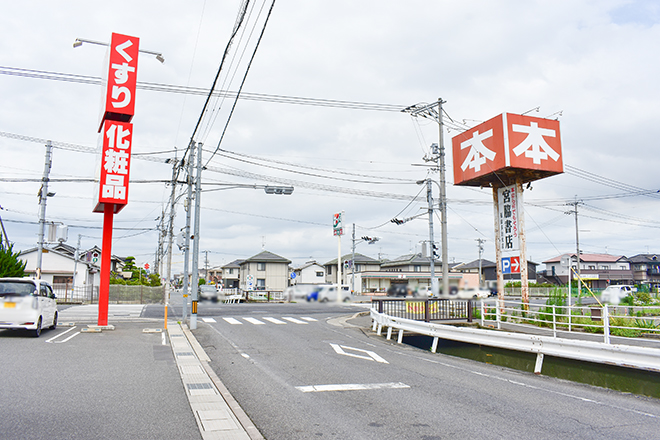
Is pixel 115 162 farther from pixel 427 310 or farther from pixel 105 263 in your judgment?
pixel 427 310

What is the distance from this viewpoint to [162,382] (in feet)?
30.8

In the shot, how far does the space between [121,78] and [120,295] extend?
81.2 ft

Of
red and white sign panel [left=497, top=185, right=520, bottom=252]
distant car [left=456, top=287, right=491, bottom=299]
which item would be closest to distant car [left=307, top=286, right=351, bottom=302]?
distant car [left=456, top=287, right=491, bottom=299]

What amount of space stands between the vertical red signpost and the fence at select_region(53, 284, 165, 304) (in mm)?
17690

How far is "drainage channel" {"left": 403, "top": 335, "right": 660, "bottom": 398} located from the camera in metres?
11.0

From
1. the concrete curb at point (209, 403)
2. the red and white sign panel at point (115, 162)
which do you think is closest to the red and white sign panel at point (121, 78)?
the red and white sign panel at point (115, 162)

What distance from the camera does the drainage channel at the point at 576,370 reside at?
433 inches

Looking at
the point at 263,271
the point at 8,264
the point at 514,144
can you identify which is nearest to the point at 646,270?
the point at 514,144

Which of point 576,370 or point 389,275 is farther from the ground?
point 389,275

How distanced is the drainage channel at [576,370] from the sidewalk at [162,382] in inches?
369

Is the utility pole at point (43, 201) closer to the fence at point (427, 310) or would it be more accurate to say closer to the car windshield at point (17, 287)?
the car windshield at point (17, 287)

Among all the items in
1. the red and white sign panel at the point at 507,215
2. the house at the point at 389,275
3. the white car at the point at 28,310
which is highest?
the red and white sign panel at the point at 507,215

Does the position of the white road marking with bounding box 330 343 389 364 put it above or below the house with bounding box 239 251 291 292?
below

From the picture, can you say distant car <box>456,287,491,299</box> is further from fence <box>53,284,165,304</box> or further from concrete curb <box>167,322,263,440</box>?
fence <box>53,284,165,304</box>
